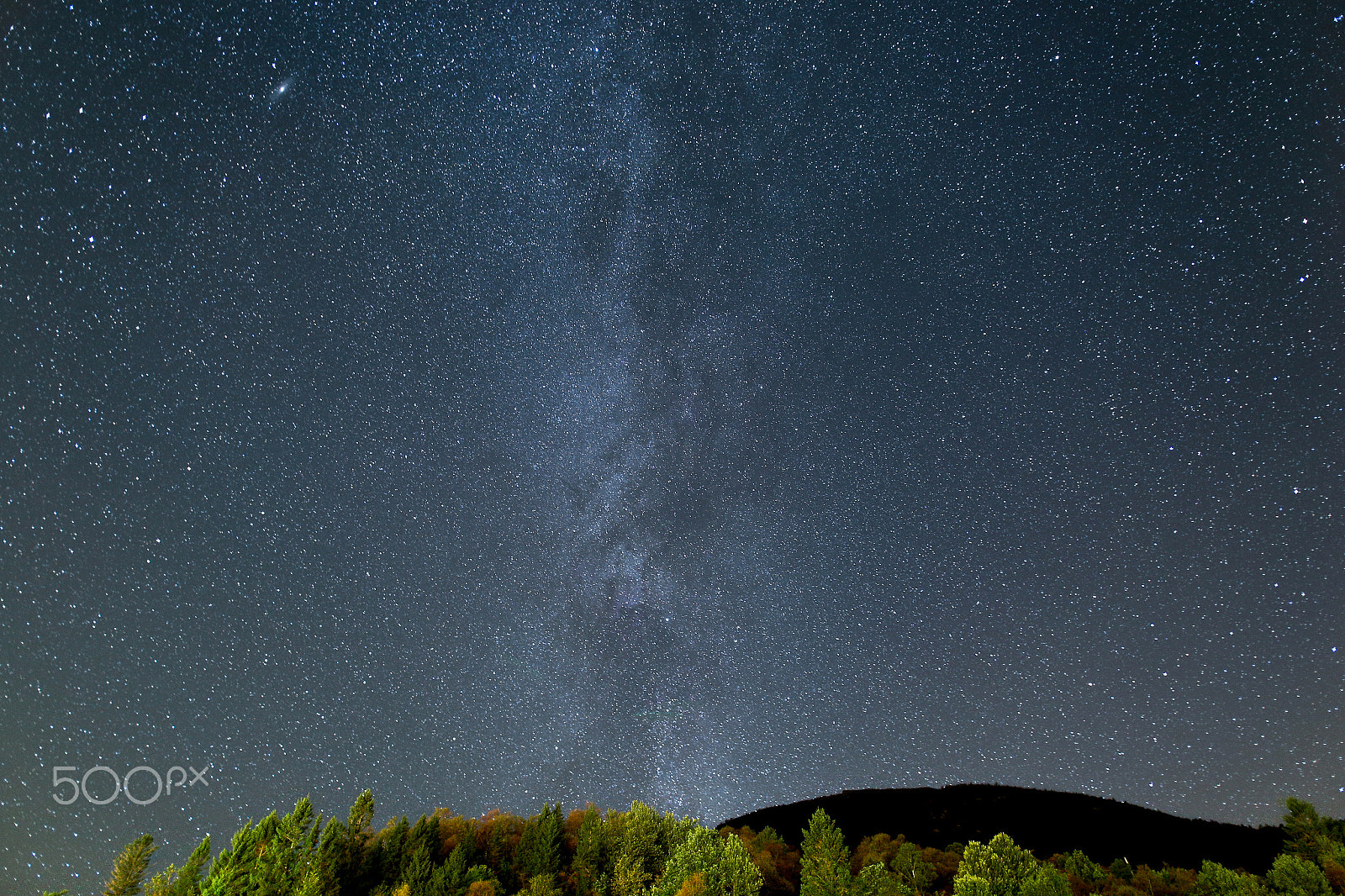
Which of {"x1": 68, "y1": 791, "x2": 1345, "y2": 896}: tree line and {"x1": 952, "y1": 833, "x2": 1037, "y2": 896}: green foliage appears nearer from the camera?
{"x1": 68, "y1": 791, "x2": 1345, "y2": 896}: tree line

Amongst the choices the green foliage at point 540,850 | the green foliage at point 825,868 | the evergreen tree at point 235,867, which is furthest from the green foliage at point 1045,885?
the evergreen tree at point 235,867

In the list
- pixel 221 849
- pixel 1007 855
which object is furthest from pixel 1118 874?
pixel 221 849

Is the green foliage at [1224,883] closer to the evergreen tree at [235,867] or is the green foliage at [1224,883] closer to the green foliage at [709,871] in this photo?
the green foliage at [709,871]

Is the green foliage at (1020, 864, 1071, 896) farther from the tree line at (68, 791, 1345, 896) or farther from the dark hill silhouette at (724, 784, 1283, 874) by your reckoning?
the dark hill silhouette at (724, 784, 1283, 874)

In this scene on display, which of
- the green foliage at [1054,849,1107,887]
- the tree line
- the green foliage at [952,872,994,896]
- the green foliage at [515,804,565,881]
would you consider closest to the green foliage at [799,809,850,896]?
the tree line

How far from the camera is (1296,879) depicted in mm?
26766

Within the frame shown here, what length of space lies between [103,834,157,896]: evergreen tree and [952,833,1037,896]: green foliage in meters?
29.3

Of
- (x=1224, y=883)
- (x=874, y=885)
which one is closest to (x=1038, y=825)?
(x=1224, y=883)

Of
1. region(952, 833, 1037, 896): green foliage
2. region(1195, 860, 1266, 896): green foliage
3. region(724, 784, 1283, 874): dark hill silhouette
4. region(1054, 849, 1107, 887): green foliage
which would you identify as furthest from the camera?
region(724, 784, 1283, 874): dark hill silhouette

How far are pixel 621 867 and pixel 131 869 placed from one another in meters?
21.9

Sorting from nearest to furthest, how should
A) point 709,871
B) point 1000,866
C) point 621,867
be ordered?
point 709,871 < point 1000,866 < point 621,867

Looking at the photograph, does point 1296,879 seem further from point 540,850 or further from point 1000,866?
point 540,850

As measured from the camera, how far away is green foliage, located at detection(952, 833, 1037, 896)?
76.9 ft

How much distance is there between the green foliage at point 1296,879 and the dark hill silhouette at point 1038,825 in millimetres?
15249
